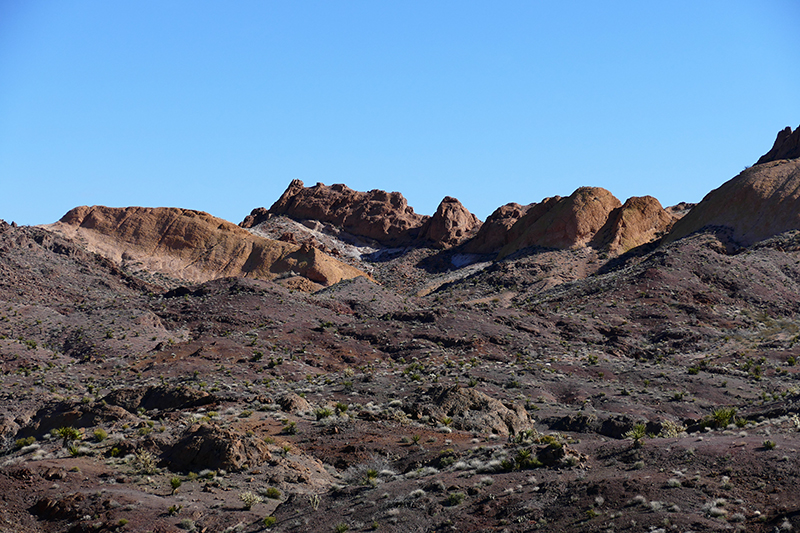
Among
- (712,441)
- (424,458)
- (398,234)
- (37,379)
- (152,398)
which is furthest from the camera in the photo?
(398,234)

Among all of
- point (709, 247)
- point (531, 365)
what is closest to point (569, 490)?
point (531, 365)

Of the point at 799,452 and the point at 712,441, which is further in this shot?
the point at 712,441

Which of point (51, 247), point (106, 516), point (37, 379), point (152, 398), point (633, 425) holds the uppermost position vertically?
point (51, 247)

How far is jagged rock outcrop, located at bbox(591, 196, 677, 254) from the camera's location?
83812 millimetres

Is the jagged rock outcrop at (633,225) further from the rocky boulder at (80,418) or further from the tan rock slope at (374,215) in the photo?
the rocky boulder at (80,418)

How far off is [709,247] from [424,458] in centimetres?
5702

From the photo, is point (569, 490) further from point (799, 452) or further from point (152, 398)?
point (152, 398)

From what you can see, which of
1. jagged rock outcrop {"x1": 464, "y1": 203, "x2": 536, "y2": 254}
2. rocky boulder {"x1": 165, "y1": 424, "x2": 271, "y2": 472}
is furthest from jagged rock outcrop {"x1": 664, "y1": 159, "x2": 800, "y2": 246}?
rocky boulder {"x1": 165, "y1": 424, "x2": 271, "y2": 472}

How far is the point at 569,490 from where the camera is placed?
14.5 m

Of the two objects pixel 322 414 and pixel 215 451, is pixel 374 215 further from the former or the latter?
pixel 215 451

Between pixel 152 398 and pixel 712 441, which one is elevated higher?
pixel 152 398

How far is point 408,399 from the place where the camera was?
27359mm

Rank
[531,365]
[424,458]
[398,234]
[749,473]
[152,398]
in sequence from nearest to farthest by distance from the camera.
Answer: [749,473] < [424,458] < [152,398] < [531,365] < [398,234]

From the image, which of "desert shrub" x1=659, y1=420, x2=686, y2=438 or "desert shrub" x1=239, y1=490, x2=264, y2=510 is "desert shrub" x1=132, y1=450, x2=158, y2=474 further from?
"desert shrub" x1=659, y1=420, x2=686, y2=438
